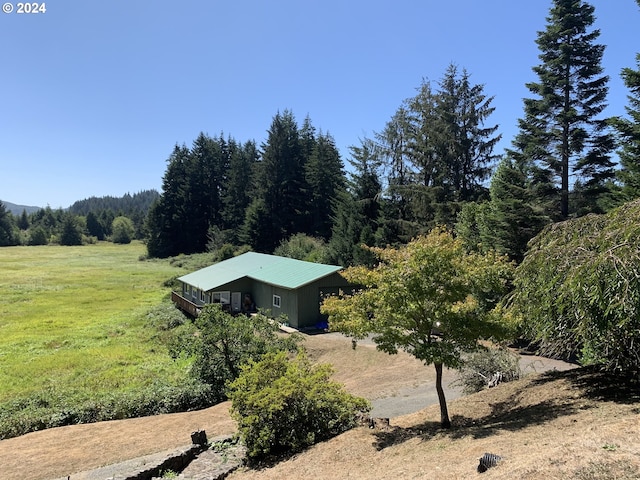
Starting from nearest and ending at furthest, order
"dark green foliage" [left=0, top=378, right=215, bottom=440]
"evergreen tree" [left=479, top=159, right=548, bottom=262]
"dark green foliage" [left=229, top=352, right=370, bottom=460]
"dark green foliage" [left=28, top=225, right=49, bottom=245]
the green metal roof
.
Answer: "dark green foliage" [left=229, top=352, right=370, bottom=460]
"dark green foliage" [left=0, top=378, right=215, bottom=440]
"evergreen tree" [left=479, top=159, right=548, bottom=262]
the green metal roof
"dark green foliage" [left=28, top=225, right=49, bottom=245]

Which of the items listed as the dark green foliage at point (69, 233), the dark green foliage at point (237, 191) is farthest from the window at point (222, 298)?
the dark green foliage at point (69, 233)

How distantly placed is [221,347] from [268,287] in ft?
40.1

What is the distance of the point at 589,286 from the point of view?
22.3 feet

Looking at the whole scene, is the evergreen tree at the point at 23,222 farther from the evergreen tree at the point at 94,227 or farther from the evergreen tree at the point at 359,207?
the evergreen tree at the point at 359,207

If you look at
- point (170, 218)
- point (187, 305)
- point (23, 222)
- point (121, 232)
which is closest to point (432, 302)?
point (187, 305)

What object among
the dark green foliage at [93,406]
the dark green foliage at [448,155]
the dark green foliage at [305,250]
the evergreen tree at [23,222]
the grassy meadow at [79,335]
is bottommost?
the dark green foliage at [93,406]

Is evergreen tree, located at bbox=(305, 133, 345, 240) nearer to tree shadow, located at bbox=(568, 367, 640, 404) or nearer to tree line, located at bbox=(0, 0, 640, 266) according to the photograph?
tree line, located at bbox=(0, 0, 640, 266)

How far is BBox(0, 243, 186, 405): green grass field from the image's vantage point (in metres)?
17.8

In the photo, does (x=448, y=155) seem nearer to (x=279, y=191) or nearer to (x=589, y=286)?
(x=589, y=286)

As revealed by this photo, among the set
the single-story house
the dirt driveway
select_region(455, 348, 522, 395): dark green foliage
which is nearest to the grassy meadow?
the dirt driveway

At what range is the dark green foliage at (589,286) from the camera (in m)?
6.38

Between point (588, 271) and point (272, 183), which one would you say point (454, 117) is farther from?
point (272, 183)

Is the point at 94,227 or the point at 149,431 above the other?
the point at 94,227

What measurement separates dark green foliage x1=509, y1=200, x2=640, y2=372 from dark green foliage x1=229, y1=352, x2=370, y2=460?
468 cm
